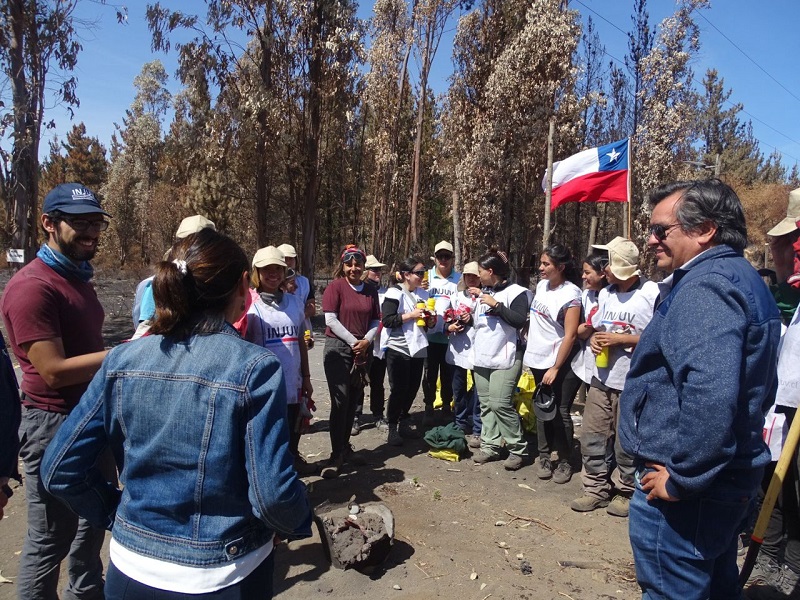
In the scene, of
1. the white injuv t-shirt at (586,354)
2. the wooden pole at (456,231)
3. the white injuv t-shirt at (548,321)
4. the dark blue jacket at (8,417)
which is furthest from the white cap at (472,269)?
the wooden pole at (456,231)

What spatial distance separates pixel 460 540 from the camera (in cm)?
416

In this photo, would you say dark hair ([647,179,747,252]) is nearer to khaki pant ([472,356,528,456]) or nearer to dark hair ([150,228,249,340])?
dark hair ([150,228,249,340])

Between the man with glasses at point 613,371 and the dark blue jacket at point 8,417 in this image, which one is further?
the man with glasses at point 613,371

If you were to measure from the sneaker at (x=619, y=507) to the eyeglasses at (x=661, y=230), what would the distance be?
3109mm

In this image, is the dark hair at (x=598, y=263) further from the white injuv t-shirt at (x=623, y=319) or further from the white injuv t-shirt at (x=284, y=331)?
the white injuv t-shirt at (x=284, y=331)

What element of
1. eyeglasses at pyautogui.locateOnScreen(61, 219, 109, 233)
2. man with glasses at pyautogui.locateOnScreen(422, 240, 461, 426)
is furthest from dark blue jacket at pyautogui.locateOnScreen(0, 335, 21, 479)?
man with glasses at pyautogui.locateOnScreen(422, 240, 461, 426)

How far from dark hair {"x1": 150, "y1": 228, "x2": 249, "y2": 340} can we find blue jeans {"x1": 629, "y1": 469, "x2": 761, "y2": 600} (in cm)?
179

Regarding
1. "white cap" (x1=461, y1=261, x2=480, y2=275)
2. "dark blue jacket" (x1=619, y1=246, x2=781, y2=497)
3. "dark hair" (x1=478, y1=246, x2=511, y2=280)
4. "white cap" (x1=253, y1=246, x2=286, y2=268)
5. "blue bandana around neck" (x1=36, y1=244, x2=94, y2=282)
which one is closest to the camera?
"dark blue jacket" (x1=619, y1=246, x2=781, y2=497)

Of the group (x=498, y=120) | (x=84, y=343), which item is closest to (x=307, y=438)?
(x=84, y=343)

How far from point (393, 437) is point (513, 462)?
1384mm

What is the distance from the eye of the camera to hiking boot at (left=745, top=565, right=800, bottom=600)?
3.42m

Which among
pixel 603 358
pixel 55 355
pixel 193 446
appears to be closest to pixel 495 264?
pixel 603 358

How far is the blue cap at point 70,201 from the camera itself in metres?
2.64

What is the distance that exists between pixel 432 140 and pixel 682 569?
2591cm
